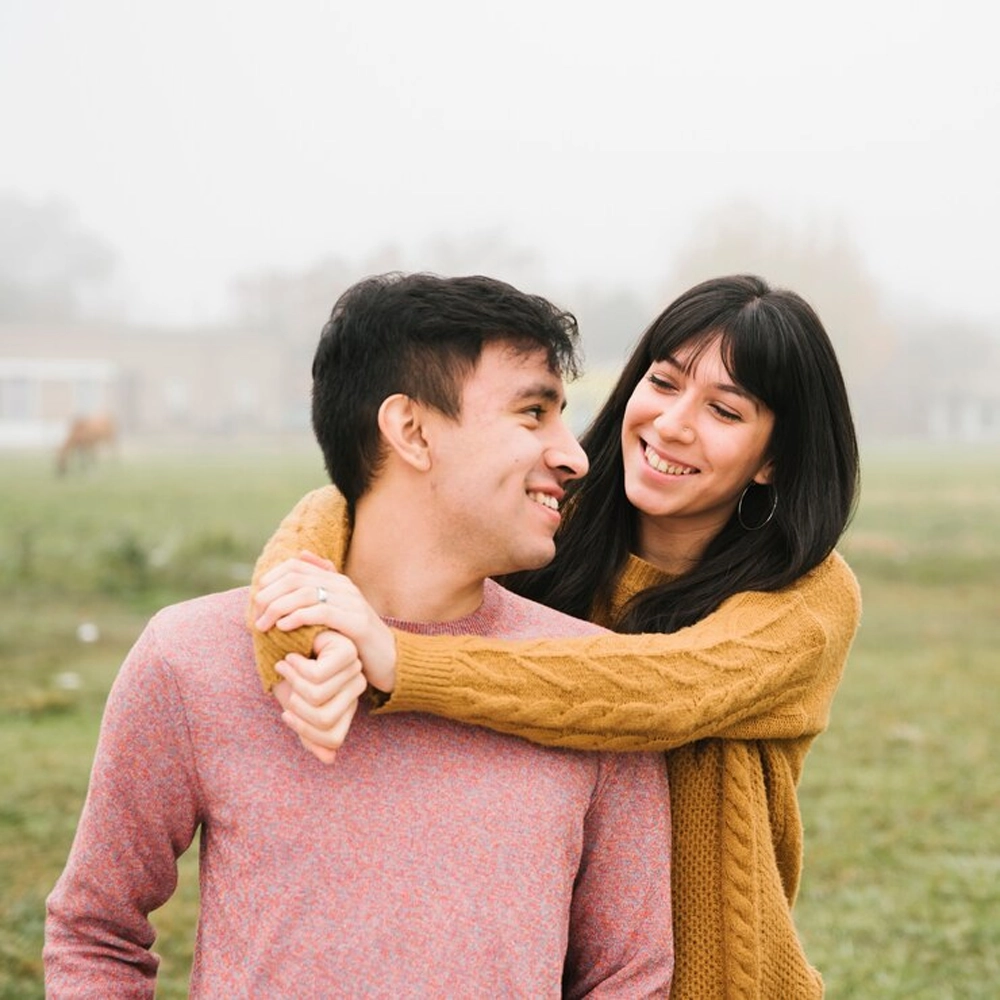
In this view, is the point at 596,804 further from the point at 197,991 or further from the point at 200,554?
the point at 200,554

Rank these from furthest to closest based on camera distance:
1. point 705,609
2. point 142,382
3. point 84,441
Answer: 1. point 142,382
2. point 84,441
3. point 705,609

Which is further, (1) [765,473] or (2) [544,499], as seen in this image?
(1) [765,473]

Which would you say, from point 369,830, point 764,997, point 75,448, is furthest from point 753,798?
point 75,448

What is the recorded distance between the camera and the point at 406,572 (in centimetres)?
192

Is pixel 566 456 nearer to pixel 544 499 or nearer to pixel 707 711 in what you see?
pixel 544 499

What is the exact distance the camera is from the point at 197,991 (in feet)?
5.71

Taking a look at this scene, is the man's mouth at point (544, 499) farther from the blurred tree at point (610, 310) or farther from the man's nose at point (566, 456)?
the blurred tree at point (610, 310)

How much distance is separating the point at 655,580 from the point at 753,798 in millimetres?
463

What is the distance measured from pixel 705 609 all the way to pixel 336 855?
79 centimetres

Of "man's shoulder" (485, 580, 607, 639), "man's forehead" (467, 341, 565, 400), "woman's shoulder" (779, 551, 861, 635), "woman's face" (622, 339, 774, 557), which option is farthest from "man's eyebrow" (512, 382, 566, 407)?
"woman's shoulder" (779, 551, 861, 635)

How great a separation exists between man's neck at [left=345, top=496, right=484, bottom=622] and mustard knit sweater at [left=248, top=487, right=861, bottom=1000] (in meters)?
0.04

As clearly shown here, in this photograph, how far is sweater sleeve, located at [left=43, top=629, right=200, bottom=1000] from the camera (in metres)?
1.72

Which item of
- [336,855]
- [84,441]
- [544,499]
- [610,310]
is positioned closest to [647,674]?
[544,499]

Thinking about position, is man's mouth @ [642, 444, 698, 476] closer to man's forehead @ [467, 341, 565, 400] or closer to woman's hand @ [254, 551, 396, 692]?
man's forehead @ [467, 341, 565, 400]
